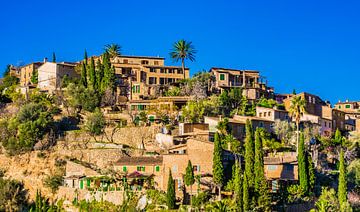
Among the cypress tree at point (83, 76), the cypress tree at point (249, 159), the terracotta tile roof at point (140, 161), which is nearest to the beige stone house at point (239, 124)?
the terracotta tile roof at point (140, 161)

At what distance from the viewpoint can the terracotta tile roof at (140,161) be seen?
70.0 meters

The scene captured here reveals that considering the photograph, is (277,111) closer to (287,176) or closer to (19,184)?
(287,176)

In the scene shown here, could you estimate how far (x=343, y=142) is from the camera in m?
84.2

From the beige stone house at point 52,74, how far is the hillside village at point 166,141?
19 cm

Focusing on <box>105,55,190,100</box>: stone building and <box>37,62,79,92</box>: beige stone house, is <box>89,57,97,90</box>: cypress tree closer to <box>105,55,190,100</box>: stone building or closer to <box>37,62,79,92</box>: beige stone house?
<box>105,55,190,100</box>: stone building

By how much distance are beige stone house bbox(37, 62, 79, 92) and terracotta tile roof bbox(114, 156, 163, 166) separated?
2798 cm

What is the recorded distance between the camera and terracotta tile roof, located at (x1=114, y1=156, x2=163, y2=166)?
70.0 metres

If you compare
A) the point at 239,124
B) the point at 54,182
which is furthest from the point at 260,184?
the point at 54,182

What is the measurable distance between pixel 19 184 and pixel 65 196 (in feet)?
24.7

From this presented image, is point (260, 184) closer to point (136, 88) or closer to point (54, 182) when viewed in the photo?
point (54, 182)

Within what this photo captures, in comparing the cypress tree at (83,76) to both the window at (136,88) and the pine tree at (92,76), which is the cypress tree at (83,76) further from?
the window at (136,88)

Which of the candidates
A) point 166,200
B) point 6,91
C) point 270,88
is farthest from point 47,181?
point 270,88

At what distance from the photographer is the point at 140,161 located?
70.9m

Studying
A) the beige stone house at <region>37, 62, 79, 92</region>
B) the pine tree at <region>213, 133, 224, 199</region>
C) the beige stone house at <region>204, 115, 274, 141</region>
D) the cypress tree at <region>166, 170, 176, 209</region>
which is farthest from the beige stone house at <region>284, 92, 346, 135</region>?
the cypress tree at <region>166, 170, 176, 209</region>
